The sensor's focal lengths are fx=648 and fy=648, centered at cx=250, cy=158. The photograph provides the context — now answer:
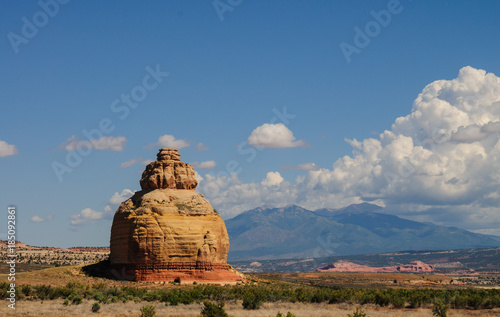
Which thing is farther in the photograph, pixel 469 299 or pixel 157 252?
pixel 157 252

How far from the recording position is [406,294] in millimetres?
52000

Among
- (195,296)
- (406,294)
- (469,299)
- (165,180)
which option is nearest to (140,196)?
(165,180)

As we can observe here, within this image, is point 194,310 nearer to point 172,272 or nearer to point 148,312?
point 148,312

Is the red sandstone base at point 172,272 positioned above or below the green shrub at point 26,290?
above

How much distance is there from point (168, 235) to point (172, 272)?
328cm

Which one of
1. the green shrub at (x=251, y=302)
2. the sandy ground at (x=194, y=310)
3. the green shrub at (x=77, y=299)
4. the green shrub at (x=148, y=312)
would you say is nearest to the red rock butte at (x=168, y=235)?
the sandy ground at (x=194, y=310)

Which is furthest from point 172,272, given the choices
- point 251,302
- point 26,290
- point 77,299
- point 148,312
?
point 148,312

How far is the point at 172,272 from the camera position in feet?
186

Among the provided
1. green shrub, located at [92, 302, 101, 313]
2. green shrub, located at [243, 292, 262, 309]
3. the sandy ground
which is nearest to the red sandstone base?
the sandy ground

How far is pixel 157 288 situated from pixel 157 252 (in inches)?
163

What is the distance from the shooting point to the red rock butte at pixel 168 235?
185 feet

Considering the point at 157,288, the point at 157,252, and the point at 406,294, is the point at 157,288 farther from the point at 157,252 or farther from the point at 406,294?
the point at 406,294

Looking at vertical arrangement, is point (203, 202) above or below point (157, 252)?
above

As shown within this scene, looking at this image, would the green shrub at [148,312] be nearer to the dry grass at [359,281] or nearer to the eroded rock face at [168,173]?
the eroded rock face at [168,173]
